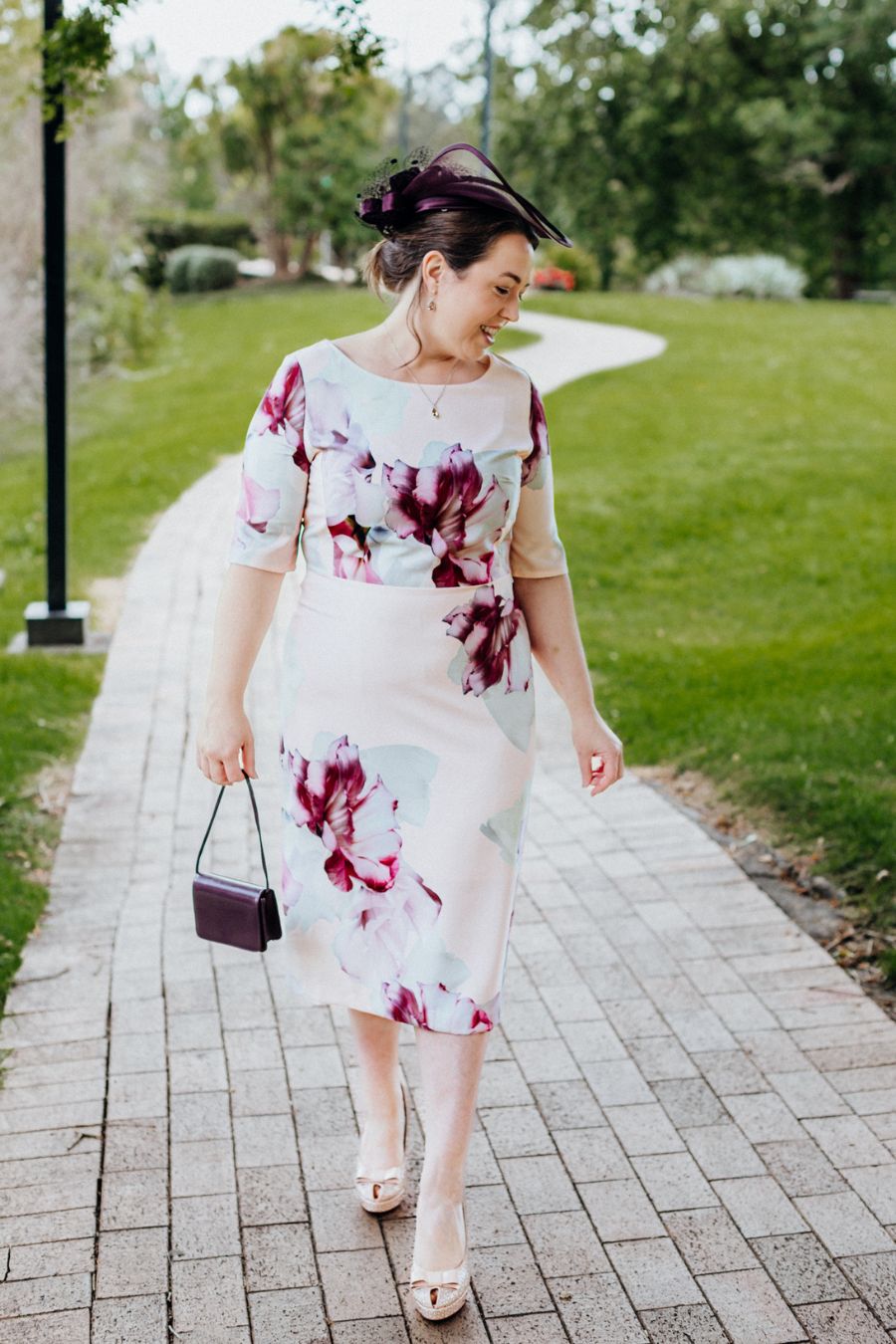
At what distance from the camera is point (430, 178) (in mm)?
2369

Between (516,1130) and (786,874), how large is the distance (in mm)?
1771

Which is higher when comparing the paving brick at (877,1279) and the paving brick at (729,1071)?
the paving brick at (877,1279)

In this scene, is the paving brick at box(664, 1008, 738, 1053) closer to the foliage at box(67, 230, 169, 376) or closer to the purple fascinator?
the purple fascinator

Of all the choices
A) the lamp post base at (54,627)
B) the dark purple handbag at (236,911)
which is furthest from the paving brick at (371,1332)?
the lamp post base at (54,627)

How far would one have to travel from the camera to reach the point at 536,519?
8.44ft

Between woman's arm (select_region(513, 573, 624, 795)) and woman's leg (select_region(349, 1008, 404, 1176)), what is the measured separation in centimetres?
65

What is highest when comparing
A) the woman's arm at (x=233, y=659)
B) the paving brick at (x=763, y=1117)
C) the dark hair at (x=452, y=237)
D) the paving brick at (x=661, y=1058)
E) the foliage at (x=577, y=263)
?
the dark hair at (x=452, y=237)

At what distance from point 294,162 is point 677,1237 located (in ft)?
124

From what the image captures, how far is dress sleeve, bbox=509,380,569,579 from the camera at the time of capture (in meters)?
2.55

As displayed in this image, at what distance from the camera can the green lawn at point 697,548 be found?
17.4 ft

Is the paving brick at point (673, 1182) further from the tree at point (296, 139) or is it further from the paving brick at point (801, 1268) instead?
the tree at point (296, 139)

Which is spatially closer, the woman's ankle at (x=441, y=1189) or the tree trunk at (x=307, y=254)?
the woman's ankle at (x=441, y=1189)

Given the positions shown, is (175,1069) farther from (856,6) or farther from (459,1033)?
(856,6)

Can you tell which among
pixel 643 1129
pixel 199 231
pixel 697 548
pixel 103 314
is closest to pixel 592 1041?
pixel 643 1129
